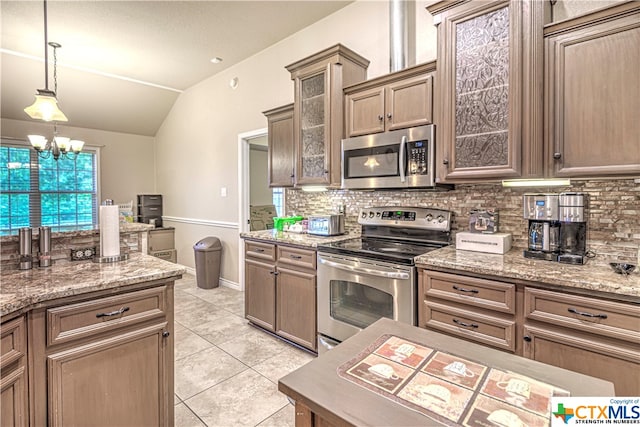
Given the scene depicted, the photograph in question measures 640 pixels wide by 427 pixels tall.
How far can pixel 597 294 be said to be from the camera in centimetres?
146

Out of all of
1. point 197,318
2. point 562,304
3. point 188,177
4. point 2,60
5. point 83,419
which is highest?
point 2,60

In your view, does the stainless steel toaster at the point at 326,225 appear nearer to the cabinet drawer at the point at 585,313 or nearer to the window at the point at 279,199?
the window at the point at 279,199

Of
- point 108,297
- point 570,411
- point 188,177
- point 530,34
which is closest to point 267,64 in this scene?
point 188,177

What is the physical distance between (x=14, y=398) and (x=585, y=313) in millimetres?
2432

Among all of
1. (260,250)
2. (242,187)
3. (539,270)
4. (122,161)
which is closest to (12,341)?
(260,250)

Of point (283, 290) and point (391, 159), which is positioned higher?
point (391, 159)

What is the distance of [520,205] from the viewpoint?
2.26 meters

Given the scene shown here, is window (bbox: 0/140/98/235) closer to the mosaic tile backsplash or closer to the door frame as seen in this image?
the door frame

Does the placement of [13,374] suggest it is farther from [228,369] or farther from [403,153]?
[403,153]

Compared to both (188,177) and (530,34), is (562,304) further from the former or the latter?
(188,177)

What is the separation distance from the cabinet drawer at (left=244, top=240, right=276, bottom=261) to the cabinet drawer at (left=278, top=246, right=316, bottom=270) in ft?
0.30

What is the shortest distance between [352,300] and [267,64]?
3.22 metres

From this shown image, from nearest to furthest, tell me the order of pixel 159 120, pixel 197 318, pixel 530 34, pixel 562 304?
pixel 562 304
pixel 530 34
pixel 197 318
pixel 159 120

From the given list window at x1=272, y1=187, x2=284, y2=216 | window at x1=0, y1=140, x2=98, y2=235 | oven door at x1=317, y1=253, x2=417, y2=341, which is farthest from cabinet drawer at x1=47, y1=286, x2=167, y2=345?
window at x1=0, y1=140, x2=98, y2=235
